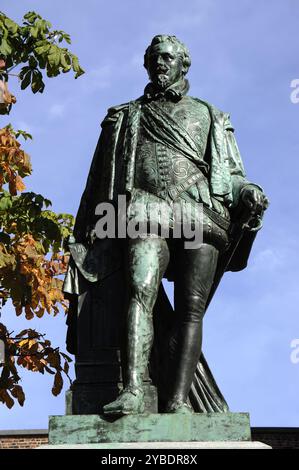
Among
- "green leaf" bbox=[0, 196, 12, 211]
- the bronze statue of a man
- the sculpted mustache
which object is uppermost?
"green leaf" bbox=[0, 196, 12, 211]

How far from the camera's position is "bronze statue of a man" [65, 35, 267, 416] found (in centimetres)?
624

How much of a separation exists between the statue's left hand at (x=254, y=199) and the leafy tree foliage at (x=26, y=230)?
4.41 meters

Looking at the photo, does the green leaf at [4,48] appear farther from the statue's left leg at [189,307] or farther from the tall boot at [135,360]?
the tall boot at [135,360]

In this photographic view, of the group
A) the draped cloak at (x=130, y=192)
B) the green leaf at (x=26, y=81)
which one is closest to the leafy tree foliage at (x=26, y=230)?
the green leaf at (x=26, y=81)

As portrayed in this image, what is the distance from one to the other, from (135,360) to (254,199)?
54.5 inches

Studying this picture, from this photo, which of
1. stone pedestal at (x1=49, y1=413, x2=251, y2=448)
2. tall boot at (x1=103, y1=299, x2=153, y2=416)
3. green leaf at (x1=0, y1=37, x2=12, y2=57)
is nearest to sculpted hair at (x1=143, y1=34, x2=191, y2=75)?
tall boot at (x1=103, y1=299, x2=153, y2=416)

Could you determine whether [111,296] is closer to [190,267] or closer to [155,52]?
[190,267]

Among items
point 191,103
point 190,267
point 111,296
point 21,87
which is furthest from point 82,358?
point 21,87

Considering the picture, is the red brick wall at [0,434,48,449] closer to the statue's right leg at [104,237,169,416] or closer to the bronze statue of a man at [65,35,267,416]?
the bronze statue of a man at [65,35,267,416]

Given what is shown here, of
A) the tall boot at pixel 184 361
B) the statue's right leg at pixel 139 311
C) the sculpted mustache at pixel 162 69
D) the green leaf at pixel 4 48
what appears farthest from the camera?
the green leaf at pixel 4 48

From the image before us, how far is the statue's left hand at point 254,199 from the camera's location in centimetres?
647

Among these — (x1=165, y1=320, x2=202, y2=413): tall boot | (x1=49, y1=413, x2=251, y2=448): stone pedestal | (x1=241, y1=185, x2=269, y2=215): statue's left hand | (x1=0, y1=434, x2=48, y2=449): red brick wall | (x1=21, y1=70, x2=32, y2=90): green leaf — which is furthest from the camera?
(x1=0, y1=434, x2=48, y2=449): red brick wall

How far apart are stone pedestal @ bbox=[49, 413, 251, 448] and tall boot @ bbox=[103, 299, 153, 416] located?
82 millimetres
